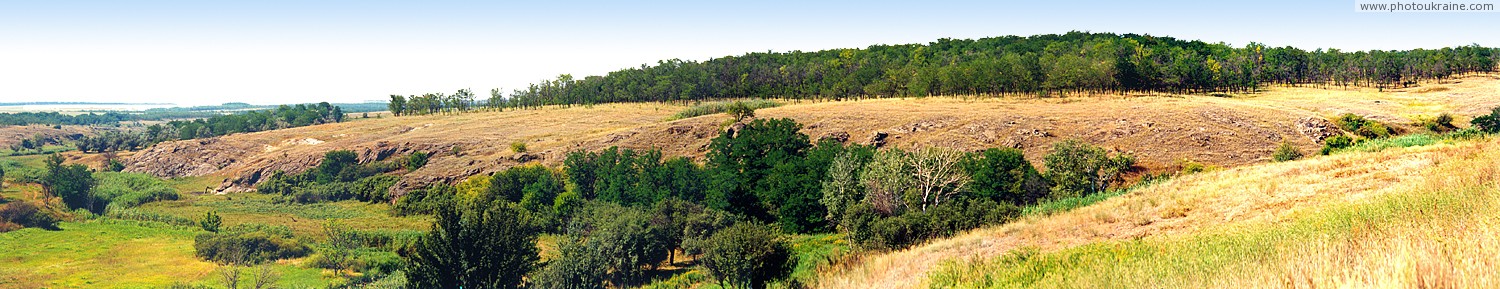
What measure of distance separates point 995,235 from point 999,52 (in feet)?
507

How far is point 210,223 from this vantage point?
239 feet

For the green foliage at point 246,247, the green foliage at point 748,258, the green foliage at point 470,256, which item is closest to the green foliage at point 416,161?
the green foliage at point 246,247

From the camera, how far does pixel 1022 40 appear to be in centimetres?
19050

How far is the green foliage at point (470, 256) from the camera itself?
3975cm

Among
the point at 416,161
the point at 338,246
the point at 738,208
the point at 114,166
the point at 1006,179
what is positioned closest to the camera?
the point at 1006,179

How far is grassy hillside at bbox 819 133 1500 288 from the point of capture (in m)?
7.61

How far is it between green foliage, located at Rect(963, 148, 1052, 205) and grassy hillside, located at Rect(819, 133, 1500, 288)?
18.0 meters

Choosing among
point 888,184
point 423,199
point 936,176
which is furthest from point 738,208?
point 423,199

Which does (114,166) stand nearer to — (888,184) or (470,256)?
(470,256)

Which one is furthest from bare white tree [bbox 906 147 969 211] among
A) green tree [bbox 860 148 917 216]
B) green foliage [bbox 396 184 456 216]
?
green foliage [bbox 396 184 456 216]

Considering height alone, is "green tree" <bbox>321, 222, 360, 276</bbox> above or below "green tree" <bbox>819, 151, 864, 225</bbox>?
below

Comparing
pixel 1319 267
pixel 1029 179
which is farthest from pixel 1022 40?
pixel 1319 267

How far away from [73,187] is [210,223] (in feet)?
142

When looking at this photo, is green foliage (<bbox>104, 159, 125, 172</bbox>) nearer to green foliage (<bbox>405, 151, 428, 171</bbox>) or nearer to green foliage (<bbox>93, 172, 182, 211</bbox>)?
green foliage (<bbox>93, 172, 182, 211</bbox>)
